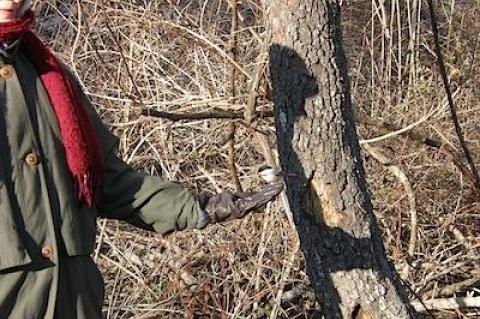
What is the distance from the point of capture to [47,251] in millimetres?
1997

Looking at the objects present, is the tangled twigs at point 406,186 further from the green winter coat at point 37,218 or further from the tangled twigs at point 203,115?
the green winter coat at point 37,218

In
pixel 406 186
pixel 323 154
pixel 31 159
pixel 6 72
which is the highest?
pixel 6 72

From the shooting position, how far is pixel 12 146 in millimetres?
1960

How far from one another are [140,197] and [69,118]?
12.3 inches

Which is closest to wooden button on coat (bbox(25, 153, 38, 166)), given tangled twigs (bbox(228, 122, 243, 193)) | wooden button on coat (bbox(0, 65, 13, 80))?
wooden button on coat (bbox(0, 65, 13, 80))

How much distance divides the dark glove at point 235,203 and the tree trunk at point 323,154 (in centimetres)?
62

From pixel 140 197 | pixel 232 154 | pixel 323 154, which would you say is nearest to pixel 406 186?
pixel 232 154

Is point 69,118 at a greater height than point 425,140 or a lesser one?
greater

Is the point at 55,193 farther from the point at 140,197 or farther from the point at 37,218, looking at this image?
the point at 140,197

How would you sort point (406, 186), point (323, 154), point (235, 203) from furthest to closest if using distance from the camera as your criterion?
point (406, 186) → point (323, 154) → point (235, 203)

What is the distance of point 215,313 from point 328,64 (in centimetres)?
171

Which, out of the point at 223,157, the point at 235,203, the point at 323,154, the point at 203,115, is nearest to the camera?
the point at 235,203

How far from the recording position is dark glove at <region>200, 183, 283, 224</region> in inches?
85.0

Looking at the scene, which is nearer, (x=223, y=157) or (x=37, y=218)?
(x=37, y=218)
